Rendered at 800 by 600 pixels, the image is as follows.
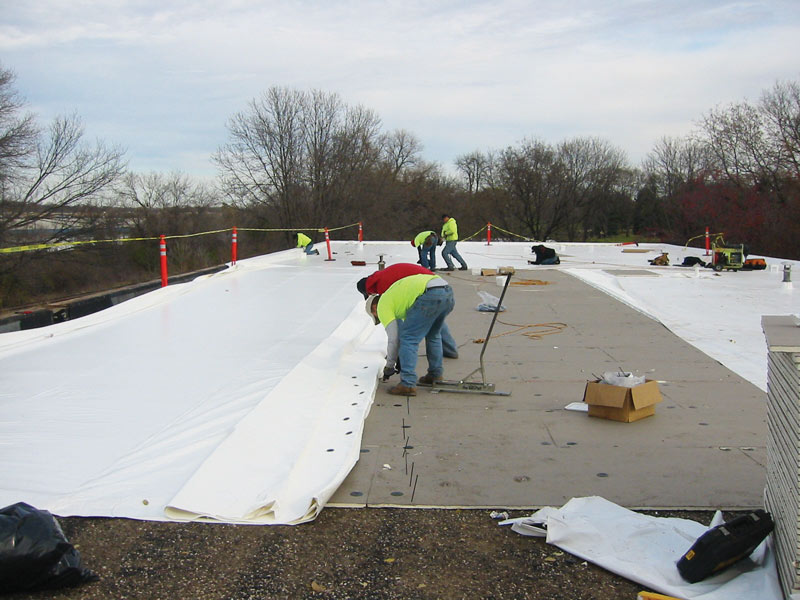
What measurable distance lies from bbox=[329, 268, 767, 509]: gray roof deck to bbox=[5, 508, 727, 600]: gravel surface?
0.88 ft

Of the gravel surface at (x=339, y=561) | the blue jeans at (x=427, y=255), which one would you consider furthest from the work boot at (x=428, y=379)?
the blue jeans at (x=427, y=255)

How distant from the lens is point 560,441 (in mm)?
4496

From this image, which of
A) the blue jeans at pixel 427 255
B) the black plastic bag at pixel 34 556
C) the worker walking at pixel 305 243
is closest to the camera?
the black plastic bag at pixel 34 556

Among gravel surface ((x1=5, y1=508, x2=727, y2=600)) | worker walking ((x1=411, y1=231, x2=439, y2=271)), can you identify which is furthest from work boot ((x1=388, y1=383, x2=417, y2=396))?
worker walking ((x1=411, y1=231, x2=439, y2=271))

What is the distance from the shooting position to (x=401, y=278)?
568 centimetres

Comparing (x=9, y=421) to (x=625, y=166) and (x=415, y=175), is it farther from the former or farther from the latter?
(x=625, y=166)

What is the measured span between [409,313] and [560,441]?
1600 mm

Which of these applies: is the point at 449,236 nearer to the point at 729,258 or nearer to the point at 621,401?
the point at 729,258

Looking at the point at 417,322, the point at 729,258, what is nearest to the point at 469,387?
the point at 417,322

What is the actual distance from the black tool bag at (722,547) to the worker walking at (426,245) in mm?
10673

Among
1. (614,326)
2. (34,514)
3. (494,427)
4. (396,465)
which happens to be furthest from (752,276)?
(34,514)

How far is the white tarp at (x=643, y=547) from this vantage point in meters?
2.60

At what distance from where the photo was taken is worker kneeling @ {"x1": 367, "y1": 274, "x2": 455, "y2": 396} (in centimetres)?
544

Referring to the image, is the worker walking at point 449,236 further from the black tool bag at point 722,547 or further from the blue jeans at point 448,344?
the black tool bag at point 722,547
